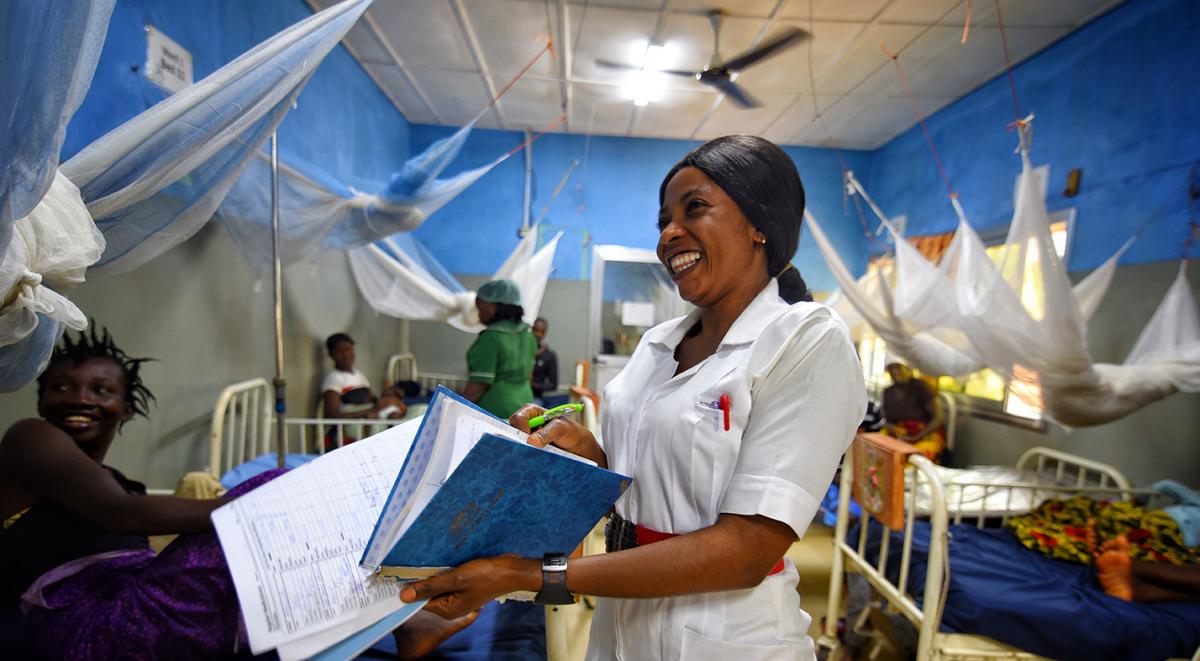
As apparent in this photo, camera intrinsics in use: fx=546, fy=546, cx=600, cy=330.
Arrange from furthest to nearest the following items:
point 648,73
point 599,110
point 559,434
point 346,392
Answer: point 599,110
point 648,73
point 346,392
point 559,434

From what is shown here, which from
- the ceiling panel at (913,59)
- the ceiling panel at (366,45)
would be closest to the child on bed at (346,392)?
the ceiling panel at (366,45)

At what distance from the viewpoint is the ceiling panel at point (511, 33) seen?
3.62m

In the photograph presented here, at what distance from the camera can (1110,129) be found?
11.1 feet

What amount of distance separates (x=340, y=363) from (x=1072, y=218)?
498 cm

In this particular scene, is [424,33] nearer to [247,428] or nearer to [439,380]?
[247,428]

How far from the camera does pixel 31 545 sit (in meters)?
1.30

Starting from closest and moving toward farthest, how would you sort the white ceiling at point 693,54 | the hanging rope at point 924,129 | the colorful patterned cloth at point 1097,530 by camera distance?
the colorful patterned cloth at point 1097,530, the white ceiling at point 693,54, the hanging rope at point 924,129

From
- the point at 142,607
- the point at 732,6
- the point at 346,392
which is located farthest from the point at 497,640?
the point at 732,6

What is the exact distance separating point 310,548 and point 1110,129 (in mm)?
4671

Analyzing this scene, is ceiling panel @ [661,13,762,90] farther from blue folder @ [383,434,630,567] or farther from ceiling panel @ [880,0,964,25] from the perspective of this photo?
blue folder @ [383,434,630,567]

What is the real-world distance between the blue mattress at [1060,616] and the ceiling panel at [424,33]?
4.17 metres

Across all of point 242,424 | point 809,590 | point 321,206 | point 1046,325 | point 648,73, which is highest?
point 648,73

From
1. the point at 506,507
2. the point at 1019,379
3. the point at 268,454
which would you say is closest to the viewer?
the point at 506,507

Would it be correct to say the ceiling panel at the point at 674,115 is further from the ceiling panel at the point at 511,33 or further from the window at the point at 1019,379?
the window at the point at 1019,379
